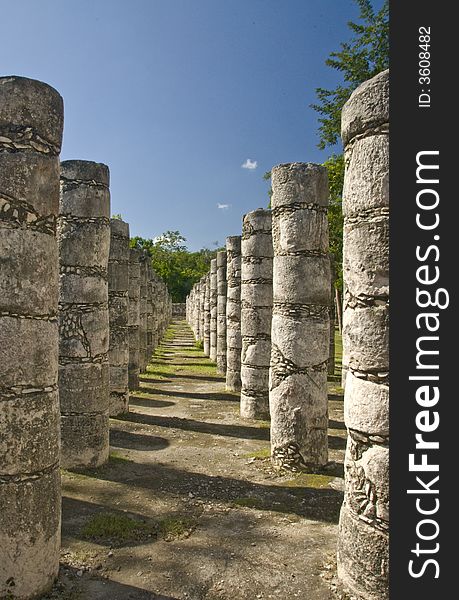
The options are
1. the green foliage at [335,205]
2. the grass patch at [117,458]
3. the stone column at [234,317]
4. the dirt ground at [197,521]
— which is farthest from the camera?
the green foliage at [335,205]

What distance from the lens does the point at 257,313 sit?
38.3 feet

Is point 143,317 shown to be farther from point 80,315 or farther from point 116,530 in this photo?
point 116,530

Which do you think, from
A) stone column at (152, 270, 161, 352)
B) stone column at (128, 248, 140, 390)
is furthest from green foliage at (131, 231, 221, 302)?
stone column at (128, 248, 140, 390)

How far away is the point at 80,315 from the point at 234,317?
7.27 metres

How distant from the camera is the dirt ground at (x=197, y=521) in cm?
473

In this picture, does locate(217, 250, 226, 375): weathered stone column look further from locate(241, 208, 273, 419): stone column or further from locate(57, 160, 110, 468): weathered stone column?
locate(57, 160, 110, 468): weathered stone column

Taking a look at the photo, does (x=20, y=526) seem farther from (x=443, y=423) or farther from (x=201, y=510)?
(x=443, y=423)

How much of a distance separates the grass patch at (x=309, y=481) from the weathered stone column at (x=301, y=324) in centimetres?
21

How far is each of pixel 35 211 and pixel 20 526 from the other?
2633mm

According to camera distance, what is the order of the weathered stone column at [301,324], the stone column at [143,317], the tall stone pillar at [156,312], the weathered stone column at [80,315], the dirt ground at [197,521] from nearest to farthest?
1. the dirt ground at [197,521]
2. the weathered stone column at [301,324]
3. the weathered stone column at [80,315]
4. the stone column at [143,317]
5. the tall stone pillar at [156,312]

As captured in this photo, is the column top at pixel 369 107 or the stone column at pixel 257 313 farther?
the stone column at pixel 257 313

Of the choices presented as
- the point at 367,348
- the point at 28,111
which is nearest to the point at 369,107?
the point at 367,348

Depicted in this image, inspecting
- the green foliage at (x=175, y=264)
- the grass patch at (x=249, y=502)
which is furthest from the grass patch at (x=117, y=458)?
the green foliage at (x=175, y=264)

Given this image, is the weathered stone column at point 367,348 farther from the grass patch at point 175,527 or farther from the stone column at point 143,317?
the stone column at point 143,317
